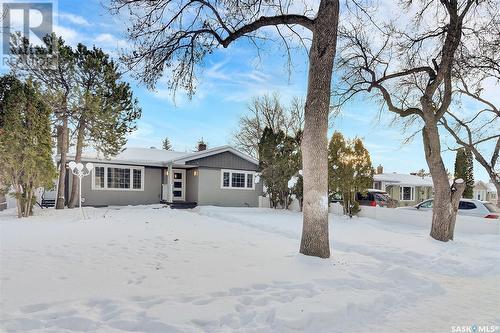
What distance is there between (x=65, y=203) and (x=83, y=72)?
22.1ft

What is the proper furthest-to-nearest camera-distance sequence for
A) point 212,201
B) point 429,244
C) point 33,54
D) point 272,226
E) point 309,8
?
point 212,201, point 33,54, point 272,226, point 429,244, point 309,8

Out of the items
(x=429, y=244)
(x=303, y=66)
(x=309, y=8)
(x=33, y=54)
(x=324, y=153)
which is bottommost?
(x=429, y=244)

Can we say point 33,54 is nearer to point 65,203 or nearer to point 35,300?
point 65,203

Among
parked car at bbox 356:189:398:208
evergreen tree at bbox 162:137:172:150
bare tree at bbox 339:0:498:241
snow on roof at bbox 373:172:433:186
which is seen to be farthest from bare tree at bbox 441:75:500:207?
evergreen tree at bbox 162:137:172:150

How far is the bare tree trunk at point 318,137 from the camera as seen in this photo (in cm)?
601

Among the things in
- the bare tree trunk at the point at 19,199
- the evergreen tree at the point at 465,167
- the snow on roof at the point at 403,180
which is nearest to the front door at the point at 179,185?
the bare tree trunk at the point at 19,199

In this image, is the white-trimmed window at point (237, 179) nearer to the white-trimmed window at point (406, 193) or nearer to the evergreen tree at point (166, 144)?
the white-trimmed window at point (406, 193)

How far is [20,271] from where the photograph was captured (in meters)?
4.58

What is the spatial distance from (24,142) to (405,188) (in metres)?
30.8

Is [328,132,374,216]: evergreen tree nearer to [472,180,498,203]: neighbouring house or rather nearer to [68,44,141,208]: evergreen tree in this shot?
[68,44,141,208]: evergreen tree

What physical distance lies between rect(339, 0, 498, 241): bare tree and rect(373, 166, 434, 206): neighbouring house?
18.7 metres

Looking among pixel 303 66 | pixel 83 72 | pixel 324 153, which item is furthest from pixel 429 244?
pixel 83 72

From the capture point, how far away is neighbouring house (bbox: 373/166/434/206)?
29.9 meters

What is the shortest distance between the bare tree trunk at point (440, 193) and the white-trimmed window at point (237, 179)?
12.2 m
